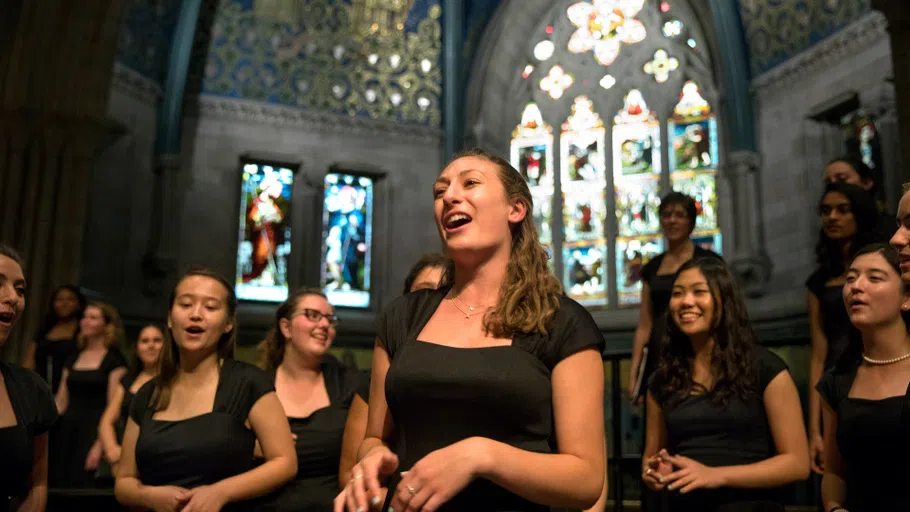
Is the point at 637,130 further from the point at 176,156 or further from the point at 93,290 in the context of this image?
the point at 93,290

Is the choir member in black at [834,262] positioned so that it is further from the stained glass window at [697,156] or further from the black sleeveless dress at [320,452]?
the stained glass window at [697,156]

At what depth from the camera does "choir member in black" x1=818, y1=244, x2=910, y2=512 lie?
6.88ft

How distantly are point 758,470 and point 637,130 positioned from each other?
7.33 m

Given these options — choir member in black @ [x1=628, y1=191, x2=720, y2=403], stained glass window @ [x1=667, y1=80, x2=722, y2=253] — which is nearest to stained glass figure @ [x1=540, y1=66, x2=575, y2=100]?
stained glass window @ [x1=667, y1=80, x2=722, y2=253]

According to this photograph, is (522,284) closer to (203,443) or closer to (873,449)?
(873,449)

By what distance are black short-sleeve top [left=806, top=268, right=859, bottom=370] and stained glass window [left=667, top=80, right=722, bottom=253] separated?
5.45 metres

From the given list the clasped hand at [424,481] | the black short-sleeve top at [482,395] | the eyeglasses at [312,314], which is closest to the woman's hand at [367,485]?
the clasped hand at [424,481]

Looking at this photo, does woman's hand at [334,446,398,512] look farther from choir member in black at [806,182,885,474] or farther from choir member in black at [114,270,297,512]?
choir member in black at [806,182,885,474]

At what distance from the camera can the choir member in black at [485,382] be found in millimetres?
1463

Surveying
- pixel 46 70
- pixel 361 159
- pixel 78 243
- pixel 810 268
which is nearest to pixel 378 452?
pixel 78 243

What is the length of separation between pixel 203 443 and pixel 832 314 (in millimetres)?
2224

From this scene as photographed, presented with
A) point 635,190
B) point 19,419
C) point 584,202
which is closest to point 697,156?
point 635,190

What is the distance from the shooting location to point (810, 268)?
764 cm

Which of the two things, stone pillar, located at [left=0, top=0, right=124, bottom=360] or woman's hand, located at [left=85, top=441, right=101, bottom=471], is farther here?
stone pillar, located at [left=0, top=0, right=124, bottom=360]
